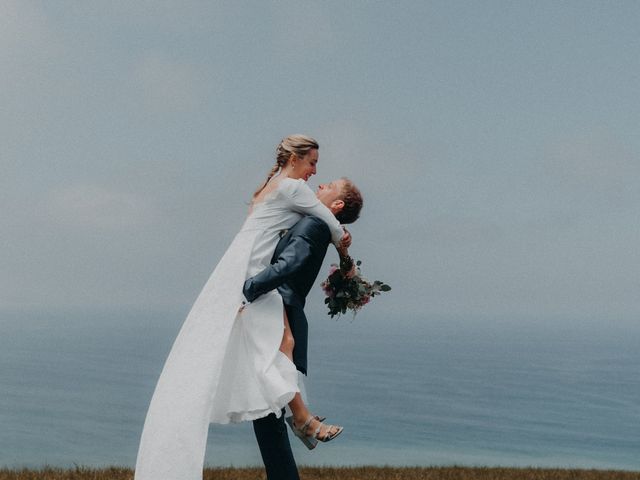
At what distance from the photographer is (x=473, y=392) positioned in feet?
436

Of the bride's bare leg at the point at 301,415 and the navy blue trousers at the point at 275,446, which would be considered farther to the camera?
the navy blue trousers at the point at 275,446

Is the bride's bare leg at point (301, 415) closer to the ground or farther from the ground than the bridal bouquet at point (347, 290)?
closer to the ground

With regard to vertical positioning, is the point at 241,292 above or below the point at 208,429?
above

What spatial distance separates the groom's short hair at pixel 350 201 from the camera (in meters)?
6.50

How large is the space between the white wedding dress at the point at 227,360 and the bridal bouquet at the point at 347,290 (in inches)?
35.6

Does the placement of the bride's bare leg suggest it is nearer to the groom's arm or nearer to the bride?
the bride

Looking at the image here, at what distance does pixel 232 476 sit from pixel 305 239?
173 inches

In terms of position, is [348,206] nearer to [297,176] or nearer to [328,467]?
[297,176]

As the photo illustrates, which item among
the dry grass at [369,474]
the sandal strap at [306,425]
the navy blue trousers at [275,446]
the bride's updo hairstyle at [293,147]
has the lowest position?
the dry grass at [369,474]

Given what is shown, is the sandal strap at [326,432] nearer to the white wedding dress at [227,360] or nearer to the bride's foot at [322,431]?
the bride's foot at [322,431]

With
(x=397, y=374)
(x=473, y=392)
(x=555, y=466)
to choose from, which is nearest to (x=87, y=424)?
(x=473, y=392)

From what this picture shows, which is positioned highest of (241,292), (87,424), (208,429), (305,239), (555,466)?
(305,239)

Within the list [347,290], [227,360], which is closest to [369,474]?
[347,290]

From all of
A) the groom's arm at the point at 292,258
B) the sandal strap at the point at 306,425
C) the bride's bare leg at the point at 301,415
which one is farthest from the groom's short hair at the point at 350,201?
the sandal strap at the point at 306,425
